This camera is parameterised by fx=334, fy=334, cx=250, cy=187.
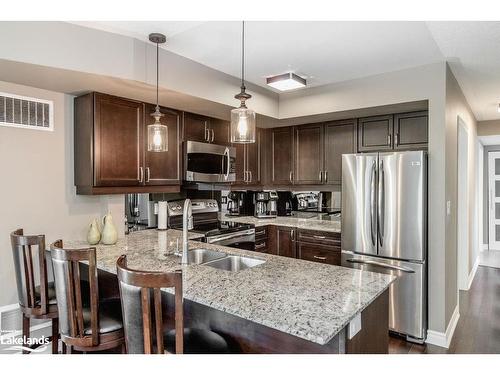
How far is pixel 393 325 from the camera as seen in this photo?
10.2ft

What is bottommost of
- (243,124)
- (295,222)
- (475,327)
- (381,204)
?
(475,327)

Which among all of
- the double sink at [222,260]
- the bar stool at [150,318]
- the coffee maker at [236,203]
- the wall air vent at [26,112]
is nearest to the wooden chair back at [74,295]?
the bar stool at [150,318]

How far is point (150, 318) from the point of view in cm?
131

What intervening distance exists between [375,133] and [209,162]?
1904mm

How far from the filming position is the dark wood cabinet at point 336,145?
398cm

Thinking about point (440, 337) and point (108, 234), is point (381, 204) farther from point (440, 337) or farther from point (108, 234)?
point (108, 234)

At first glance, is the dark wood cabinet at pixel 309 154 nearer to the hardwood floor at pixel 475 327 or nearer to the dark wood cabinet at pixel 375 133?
the dark wood cabinet at pixel 375 133

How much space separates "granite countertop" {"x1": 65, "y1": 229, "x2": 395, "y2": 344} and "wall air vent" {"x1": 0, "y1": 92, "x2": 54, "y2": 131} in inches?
47.0

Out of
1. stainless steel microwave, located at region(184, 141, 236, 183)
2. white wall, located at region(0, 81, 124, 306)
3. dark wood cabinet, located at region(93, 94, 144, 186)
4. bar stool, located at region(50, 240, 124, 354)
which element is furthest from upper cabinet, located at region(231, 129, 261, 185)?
bar stool, located at region(50, 240, 124, 354)

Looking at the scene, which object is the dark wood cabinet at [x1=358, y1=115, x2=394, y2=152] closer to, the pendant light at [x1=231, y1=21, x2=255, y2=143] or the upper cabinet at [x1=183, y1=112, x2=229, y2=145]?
the upper cabinet at [x1=183, y1=112, x2=229, y2=145]

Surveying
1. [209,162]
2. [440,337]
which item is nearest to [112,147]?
[209,162]

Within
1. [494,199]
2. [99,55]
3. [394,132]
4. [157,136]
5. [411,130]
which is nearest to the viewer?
[99,55]

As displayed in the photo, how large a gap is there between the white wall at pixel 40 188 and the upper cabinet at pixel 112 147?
104 mm
